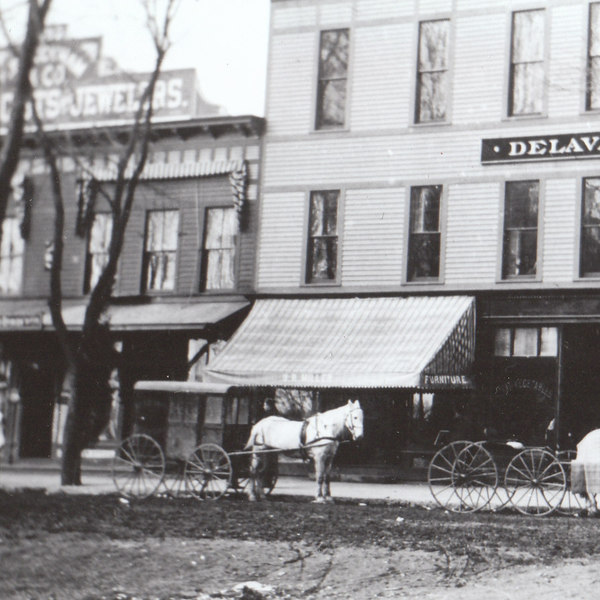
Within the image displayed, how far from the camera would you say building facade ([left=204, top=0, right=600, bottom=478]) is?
24953 mm

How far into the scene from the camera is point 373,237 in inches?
1065

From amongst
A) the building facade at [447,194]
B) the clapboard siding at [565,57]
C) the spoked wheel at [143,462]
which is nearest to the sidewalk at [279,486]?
the spoked wheel at [143,462]

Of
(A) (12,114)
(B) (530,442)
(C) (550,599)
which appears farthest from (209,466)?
(A) (12,114)

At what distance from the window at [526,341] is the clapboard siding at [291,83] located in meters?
6.68

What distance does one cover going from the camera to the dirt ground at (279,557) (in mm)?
11070

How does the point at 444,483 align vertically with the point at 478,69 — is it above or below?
below

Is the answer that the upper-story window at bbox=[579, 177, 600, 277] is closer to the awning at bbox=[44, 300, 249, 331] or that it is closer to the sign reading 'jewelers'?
the sign reading 'jewelers'

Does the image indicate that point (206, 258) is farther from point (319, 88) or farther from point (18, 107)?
point (18, 107)

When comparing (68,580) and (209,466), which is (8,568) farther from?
(209,466)

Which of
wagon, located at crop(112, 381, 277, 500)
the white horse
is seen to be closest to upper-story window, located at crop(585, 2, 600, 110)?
the white horse

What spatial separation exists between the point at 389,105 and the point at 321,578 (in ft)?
56.2

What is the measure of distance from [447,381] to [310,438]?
5.18 m

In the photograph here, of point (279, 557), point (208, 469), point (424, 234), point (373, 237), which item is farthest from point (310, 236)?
point (279, 557)

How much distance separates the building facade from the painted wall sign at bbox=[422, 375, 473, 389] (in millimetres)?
59
